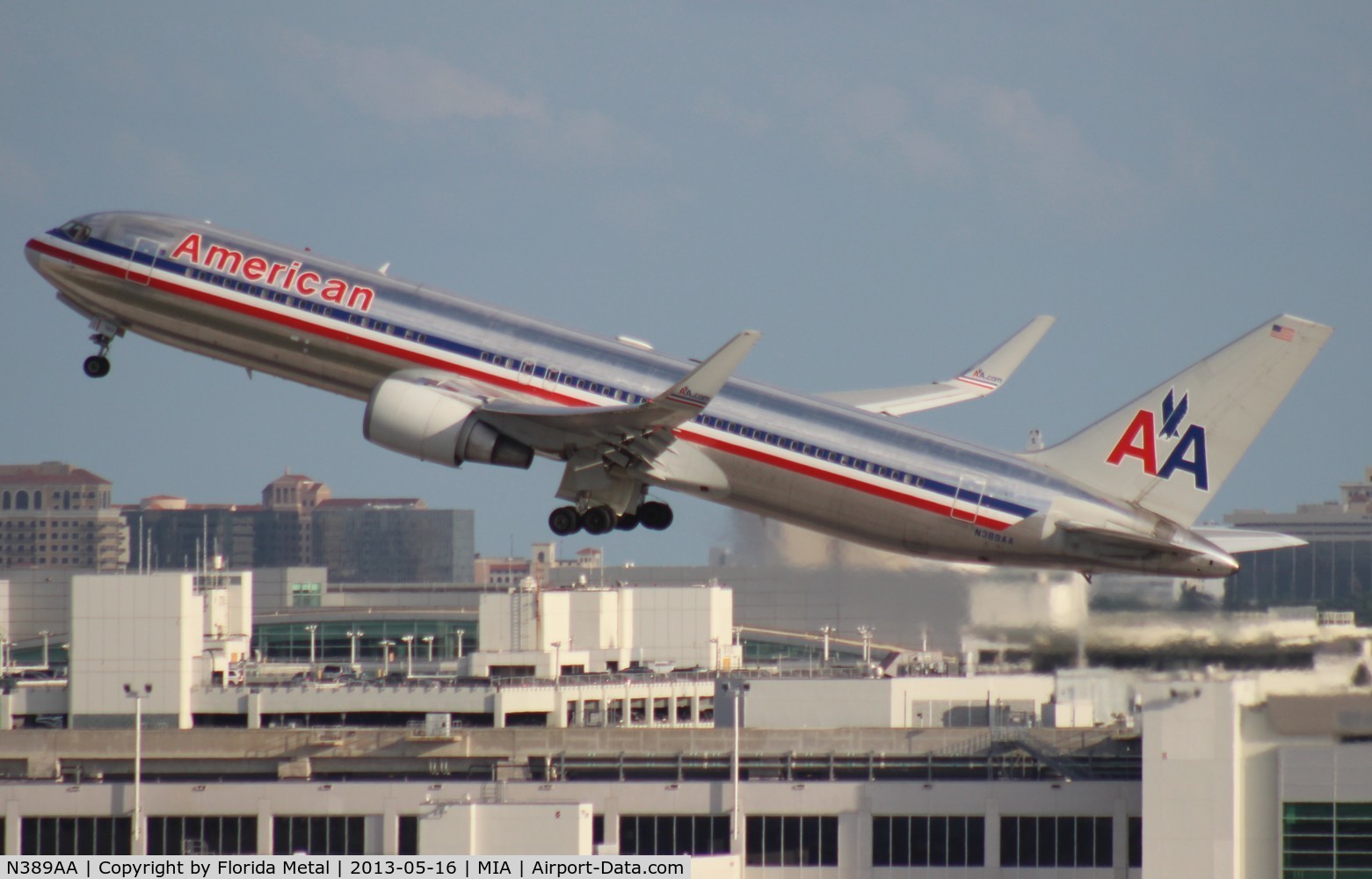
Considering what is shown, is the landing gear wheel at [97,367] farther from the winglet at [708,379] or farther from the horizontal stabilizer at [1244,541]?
the horizontal stabilizer at [1244,541]

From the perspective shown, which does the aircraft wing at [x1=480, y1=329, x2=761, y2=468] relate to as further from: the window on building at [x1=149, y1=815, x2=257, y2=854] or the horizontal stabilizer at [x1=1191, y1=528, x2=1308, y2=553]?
the window on building at [x1=149, y1=815, x2=257, y2=854]

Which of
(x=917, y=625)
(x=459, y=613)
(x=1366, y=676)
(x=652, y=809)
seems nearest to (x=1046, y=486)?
(x=1366, y=676)

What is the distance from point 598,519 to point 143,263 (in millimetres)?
11533

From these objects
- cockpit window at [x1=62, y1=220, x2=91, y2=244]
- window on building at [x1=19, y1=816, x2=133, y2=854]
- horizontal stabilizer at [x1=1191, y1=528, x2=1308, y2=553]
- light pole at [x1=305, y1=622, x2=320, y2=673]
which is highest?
cockpit window at [x1=62, y1=220, x2=91, y2=244]

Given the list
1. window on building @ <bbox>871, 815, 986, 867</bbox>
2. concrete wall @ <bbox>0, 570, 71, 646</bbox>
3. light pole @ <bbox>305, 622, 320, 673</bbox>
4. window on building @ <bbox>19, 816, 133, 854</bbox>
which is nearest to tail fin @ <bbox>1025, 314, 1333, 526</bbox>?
window on building @ <bbox>871, 815, 986, 867</bbox>

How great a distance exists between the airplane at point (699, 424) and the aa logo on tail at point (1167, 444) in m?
0.04

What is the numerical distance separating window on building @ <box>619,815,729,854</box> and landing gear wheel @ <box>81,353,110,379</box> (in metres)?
16.7

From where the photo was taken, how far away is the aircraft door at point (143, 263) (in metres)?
45.6

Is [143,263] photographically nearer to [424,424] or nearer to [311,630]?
[424,424]

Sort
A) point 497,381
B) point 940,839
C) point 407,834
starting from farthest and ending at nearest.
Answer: point 407,834, point 940,839, point 497,381

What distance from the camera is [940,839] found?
165 feet

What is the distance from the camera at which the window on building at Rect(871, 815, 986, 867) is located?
5009 cm

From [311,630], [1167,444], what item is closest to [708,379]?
[1167,444]

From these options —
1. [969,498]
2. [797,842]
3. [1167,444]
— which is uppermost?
[1167,444]
